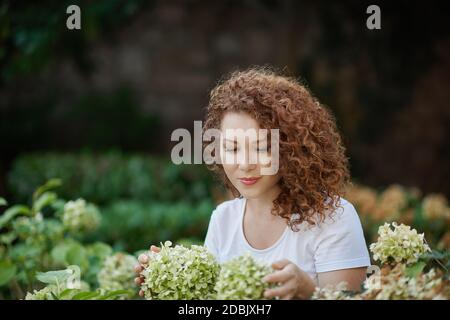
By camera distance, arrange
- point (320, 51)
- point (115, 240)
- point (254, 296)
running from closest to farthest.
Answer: point (254, 296) < point (115, 240) < point (320, 51)

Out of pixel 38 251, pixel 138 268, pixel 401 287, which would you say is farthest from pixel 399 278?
pixel 38 251

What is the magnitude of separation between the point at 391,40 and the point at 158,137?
4.20 m

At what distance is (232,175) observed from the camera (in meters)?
2.00

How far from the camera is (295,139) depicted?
6.64 ft

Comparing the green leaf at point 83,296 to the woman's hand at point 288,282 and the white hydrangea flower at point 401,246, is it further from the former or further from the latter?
the white hydrangea flower at point 401,246

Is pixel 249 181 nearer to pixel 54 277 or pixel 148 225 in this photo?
pixel 54 277

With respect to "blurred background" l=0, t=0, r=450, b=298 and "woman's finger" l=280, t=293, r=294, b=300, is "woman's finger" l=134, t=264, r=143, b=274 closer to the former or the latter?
"woman's finger" l=280, t=293, r=294, b=300

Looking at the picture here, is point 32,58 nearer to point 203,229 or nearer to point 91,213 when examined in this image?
point 203,229

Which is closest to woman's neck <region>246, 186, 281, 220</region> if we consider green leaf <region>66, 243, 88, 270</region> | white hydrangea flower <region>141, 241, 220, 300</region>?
white hydrangea flower <region>141, 241, 220, 300</region>

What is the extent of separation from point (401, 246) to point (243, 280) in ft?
→ 1.71

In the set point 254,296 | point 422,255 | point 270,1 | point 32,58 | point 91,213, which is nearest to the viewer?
point 254,296

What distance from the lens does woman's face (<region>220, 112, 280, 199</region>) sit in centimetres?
193

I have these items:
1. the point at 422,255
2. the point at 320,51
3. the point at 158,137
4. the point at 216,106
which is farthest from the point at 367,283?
the point at 158,137

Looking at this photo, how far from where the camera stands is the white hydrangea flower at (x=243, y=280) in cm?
153
